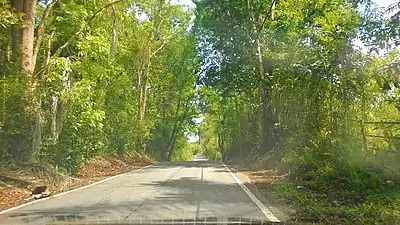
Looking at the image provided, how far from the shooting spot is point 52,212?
9.10 m

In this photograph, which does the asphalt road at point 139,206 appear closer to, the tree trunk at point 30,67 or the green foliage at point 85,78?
the tree trunk at point 30,67

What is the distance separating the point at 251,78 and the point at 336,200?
17.0 m

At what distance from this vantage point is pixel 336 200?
10586 millimetres

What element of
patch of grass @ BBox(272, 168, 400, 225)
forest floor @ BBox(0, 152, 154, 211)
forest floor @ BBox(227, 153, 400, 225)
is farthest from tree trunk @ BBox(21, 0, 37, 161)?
patch of grass @ BBox(272, 168, 400, 225)

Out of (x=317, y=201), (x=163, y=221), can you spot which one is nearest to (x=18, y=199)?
(x=163, y=221)

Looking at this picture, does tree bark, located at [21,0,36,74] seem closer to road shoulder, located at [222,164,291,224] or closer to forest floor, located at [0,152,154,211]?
forest floor, located at [0,152,154,211]

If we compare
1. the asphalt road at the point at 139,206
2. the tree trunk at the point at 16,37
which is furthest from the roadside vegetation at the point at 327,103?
the tree trunk at the point at 16,37

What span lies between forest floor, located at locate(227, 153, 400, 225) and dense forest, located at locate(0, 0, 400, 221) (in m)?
0.13

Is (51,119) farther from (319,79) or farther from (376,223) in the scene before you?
(376,223)

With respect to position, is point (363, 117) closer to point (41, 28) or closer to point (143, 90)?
point (41, 28)

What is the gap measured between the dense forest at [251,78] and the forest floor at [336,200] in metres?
0.13

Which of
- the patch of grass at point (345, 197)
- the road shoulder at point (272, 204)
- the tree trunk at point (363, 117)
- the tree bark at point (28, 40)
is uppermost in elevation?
the tree bark at point (28, 40)

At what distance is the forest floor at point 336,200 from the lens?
8.25 metres

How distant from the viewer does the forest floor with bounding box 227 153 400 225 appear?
27.1 feet
